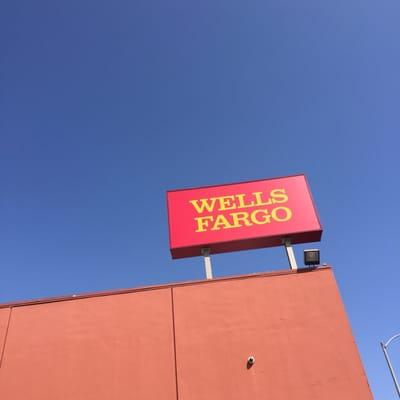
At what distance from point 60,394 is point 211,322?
5.00 m

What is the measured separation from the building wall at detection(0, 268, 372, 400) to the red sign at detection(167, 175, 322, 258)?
1.55 metres

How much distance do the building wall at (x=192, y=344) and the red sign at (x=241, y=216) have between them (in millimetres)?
1549

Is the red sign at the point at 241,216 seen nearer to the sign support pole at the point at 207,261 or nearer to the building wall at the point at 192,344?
the sign support pole at the point at 207,261

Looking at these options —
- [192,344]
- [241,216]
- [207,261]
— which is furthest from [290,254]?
[192,344]

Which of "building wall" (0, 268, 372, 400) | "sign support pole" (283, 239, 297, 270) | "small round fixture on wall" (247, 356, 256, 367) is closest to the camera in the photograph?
"building wall" (0, 268, 372, 400)

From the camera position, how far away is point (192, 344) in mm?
11805

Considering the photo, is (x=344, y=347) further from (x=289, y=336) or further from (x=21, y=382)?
(x=21, y=382)

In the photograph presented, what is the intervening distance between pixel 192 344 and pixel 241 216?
5.08 meters

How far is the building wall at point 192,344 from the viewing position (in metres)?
11.0

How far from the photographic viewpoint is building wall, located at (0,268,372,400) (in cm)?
1102

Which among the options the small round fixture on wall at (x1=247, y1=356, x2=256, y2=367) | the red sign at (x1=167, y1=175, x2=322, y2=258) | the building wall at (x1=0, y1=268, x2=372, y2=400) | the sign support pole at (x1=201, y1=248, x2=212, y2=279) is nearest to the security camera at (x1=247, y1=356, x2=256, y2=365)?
the small round fixture on wall at (x1=247, y1=356, x2=256, y2=367)

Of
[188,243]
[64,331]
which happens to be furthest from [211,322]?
[64,331]

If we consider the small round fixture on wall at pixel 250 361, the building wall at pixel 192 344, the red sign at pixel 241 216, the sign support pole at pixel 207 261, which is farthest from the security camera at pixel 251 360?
the red sign at pixel 241 216

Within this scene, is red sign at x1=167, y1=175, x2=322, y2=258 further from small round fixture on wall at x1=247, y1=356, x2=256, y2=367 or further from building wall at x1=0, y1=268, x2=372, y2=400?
small round fixture on wall at x1=247, y1=356, x2=256, y2=367
